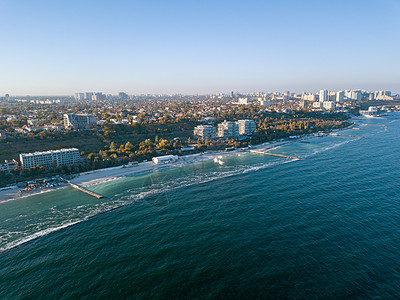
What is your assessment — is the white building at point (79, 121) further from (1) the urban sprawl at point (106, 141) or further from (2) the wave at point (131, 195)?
(2) the wave at point (131, 195)

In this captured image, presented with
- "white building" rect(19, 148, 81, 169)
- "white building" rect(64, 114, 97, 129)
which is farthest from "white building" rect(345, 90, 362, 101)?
"white building" rect(19, 148, 81, 169)

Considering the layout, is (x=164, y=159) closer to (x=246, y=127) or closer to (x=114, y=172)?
(x=114, y=172)

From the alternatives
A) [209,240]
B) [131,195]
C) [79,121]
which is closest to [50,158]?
[131,195]

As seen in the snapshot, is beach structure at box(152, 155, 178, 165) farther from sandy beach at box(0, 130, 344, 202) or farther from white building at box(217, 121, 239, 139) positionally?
white building at box(217, 121, 239, 139)

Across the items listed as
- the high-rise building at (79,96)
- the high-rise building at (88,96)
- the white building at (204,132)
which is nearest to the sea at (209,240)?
the white building at (204,132)

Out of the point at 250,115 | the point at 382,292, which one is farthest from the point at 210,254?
the point at 250,115

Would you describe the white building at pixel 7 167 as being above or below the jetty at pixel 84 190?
above
